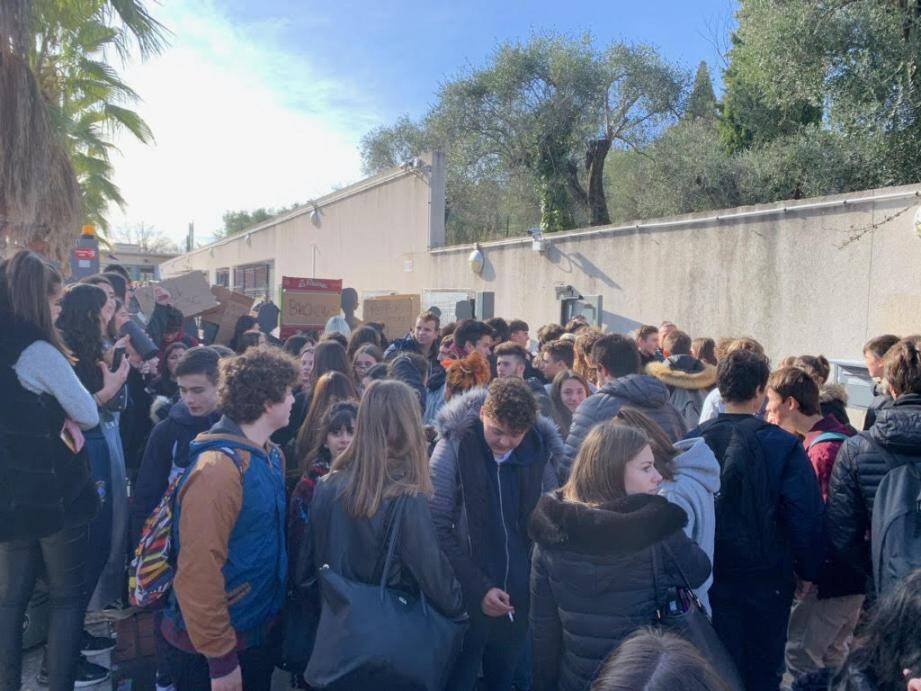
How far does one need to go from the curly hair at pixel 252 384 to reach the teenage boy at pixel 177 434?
842 mm

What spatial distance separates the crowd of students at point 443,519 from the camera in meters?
2.40

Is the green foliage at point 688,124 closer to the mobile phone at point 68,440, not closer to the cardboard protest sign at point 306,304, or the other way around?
the cardboard protest sign at point 306,304

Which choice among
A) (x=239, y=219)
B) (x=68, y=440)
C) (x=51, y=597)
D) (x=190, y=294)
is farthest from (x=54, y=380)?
(x=239, y=219)

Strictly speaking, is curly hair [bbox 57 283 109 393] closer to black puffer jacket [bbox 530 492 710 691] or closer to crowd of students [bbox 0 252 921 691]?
crowd of students [bbox 0 252 921 691]

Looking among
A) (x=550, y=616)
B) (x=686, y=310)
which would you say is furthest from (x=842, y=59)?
(x=550, y=616)

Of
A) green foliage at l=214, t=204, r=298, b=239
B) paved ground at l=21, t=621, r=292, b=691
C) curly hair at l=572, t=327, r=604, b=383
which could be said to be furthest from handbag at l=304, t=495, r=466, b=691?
green foliage at l=214, t=204, r=298, b=239

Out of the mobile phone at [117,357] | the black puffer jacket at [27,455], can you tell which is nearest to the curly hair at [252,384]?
the black puffer jacket at [27,455]

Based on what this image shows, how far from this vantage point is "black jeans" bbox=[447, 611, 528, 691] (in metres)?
3.21

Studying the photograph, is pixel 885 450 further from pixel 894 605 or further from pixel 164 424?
pixel 164 424

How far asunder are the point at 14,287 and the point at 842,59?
39.4 ft

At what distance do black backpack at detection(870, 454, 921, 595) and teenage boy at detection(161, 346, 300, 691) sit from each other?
2.48 meters

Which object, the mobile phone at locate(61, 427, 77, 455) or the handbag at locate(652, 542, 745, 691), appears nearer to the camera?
the handbag at locate(652, 542, 745, 691)

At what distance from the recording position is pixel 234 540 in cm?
251

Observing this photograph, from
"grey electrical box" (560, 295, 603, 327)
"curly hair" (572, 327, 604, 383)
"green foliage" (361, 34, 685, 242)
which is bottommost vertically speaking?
"curly hair" (572, 327, 604, 383)
